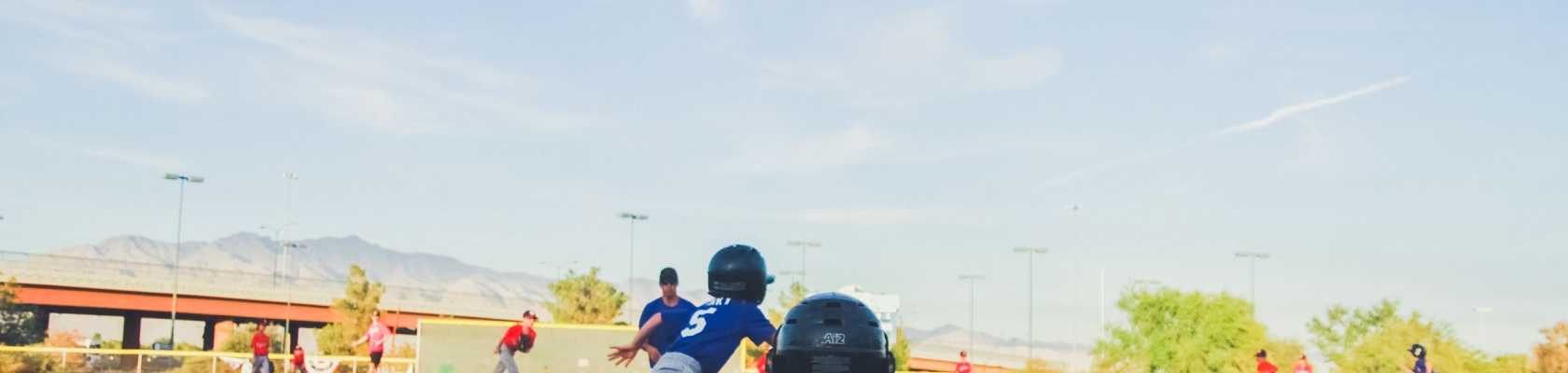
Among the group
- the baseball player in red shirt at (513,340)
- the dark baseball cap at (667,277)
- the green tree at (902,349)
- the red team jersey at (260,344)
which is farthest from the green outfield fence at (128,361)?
the green tree at (902,349)

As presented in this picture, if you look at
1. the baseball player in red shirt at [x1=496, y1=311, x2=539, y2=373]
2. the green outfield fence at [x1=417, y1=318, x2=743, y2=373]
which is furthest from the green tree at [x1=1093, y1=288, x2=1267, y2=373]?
the baseball player in red shirt at [x1=496, y1=311, x2=539, y2=373]

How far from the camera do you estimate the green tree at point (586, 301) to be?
3418 inches

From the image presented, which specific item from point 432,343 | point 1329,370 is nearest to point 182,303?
point 432,343

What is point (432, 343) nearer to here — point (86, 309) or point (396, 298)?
point (86, 309)

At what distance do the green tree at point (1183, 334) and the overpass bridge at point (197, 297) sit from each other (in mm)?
37870

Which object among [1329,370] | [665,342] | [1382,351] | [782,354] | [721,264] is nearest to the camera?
[782,354]

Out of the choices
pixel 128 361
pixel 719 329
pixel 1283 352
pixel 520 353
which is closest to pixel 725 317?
pixel 719 329

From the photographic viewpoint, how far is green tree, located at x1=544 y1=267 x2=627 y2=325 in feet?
285

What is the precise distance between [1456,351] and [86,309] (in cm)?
7933

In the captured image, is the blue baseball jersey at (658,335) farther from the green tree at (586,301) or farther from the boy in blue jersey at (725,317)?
the green tree at (586,301)

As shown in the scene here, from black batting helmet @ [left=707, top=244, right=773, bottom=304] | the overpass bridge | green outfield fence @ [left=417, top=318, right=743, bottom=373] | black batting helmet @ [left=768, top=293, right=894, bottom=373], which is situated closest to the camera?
black batting helmet @ [left=768, top=293, right=894, bottom=373]

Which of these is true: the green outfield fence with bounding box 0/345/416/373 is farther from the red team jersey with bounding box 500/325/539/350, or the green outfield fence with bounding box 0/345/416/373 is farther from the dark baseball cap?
the dark baseball cap

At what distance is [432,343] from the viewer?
43.7 m

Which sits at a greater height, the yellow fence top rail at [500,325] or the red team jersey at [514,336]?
the yellow fence top rail at [500,325]
